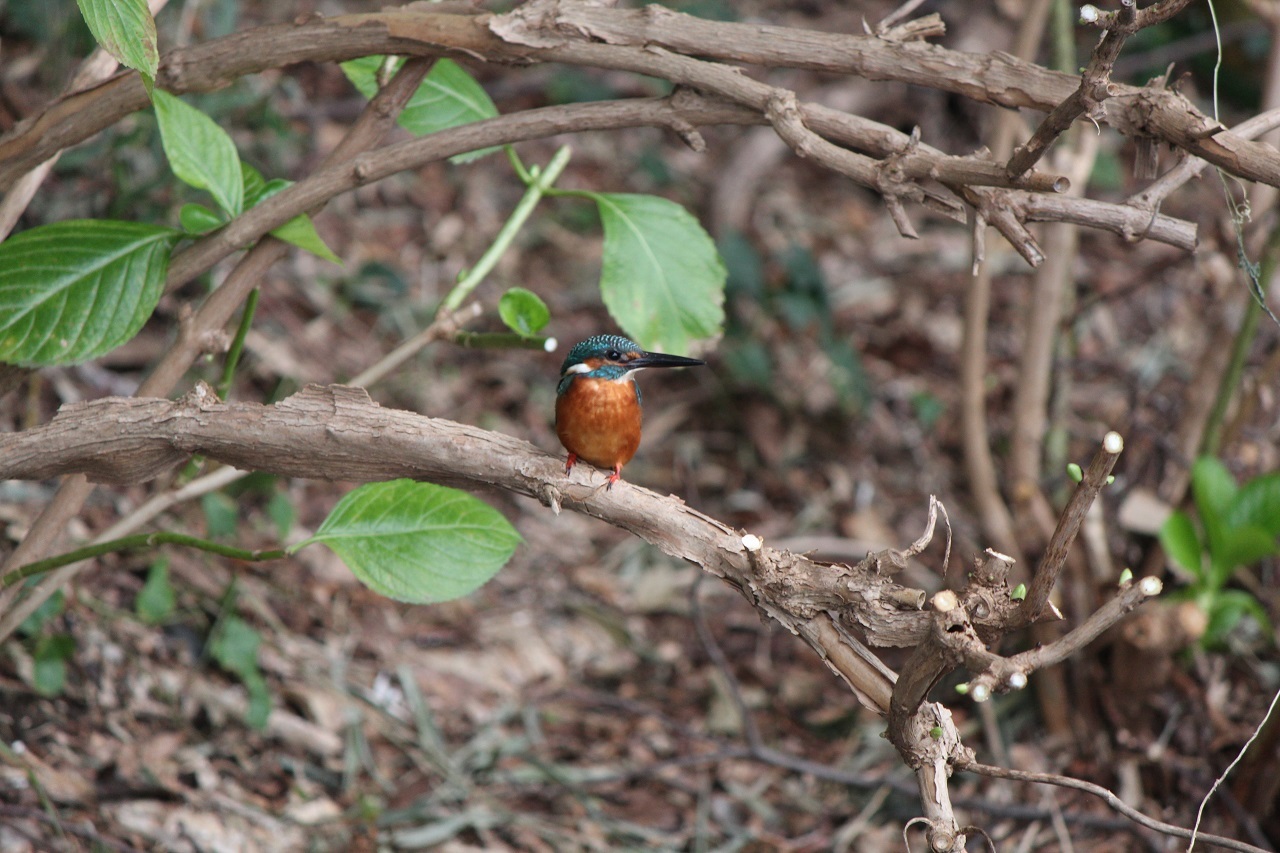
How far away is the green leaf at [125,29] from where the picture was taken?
1693mm

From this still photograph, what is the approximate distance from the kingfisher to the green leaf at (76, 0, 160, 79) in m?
1.06

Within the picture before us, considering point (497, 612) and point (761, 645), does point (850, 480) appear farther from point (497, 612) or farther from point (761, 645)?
point (497, 612)

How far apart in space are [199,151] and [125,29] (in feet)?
1.57

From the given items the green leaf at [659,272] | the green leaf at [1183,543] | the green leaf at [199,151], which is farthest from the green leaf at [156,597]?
the green leaf at [1183,543]

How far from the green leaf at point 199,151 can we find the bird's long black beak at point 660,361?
945 millimetres

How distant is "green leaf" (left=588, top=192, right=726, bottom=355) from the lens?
2.46 meters

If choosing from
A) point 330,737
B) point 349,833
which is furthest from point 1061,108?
point 330,737

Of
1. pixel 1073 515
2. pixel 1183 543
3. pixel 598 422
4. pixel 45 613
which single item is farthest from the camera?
pixel 1183 543

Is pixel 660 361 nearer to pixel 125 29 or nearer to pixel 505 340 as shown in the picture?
pixel 505 340

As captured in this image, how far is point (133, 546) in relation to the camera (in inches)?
84.7

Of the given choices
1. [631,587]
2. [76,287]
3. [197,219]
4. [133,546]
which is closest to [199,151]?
[197,219]

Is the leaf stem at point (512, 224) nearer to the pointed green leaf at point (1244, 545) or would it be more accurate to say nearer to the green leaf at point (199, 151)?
the green leaf at point (199, 151)

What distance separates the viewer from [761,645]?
4523 millimetres

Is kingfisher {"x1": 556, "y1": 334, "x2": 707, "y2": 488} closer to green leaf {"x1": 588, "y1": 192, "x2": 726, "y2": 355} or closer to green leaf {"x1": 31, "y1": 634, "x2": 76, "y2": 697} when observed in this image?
green leaf {"x1": 588, "y1": 192, "x2": 726, "y2": 355}
